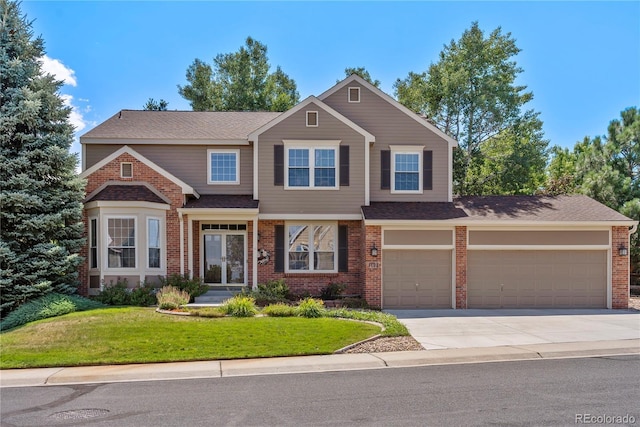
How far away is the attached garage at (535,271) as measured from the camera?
18.0 m

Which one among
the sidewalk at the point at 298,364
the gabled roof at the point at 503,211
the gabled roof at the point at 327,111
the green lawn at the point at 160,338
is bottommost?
the sidewalk at the point at 298,364

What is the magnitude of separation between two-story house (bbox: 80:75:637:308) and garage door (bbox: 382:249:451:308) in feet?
0.15

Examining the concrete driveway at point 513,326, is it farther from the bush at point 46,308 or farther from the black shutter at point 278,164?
the bush at point 46,308

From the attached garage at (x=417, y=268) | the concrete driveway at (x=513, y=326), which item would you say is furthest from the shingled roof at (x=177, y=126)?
the concrete driveway at (x=513, y=326)

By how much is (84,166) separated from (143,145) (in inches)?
89.0

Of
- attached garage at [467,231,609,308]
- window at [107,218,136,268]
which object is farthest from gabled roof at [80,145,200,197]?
attached garage at [467,231,609,308]

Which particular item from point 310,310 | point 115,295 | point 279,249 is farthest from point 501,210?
point 115,295

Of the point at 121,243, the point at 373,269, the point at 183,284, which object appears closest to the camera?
the point at 121,243

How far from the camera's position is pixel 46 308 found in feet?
46.1

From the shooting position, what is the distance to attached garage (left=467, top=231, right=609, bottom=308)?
59.2 feet

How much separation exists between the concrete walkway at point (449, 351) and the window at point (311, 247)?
4387mm

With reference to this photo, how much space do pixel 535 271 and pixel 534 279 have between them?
0.90ft
